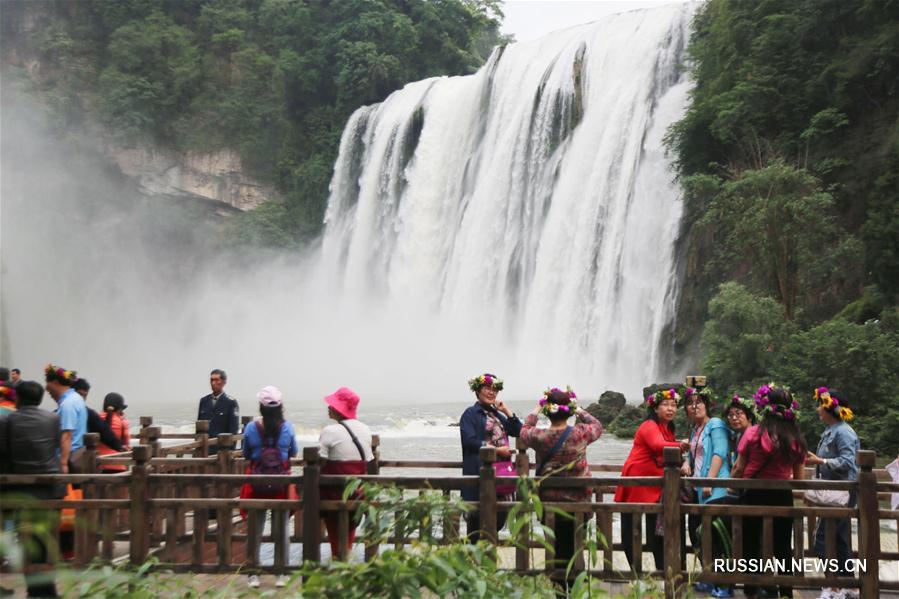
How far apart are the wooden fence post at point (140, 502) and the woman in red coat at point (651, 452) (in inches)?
134

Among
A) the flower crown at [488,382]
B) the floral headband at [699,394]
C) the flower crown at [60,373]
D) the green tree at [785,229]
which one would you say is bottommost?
the floral headband at [699,394]

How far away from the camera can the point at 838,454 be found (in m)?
6.34

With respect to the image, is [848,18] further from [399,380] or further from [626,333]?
[399,380]

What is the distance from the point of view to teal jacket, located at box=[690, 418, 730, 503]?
6348 mm

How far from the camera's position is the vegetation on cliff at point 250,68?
145 feet

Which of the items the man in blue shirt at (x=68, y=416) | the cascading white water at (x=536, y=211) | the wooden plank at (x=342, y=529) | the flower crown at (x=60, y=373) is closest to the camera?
the wooden plank at (x=342, y=529)

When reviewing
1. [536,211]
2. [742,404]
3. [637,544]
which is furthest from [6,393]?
[536,211]

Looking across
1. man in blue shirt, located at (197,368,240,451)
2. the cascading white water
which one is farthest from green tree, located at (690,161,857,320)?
man in blue shirt, located at (197,368,240,451)

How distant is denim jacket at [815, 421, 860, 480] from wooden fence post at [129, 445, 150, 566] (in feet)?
15.9

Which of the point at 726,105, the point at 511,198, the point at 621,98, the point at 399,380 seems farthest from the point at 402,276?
the point at 726,105

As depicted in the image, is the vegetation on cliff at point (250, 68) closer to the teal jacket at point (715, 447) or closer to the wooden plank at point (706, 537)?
the teal jacket at point (715, 447)

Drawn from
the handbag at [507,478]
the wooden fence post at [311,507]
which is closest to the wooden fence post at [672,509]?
the handbag at [507,478]

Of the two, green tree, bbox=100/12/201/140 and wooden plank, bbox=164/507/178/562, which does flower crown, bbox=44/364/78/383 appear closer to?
wooden plank, bbox=164/507/178/562

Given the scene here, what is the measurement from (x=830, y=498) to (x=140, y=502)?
191 inches
